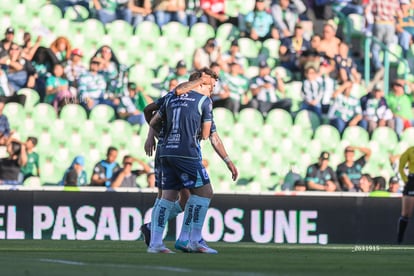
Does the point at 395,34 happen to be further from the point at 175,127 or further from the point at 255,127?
the point at 175,127

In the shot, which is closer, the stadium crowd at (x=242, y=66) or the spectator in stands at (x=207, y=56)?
the stadium crowd at (x=242, y=66)

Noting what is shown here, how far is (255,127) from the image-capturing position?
20.0 meters

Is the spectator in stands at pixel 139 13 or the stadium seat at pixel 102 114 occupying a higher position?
the spectator in stands at pixel 139 13

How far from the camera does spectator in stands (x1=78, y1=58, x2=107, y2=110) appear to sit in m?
19.4

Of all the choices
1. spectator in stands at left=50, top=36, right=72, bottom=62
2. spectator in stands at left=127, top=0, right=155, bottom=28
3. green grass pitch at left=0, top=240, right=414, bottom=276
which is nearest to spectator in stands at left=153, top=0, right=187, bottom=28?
spectator in stands at left=127, top=0, right=155, bottom=28

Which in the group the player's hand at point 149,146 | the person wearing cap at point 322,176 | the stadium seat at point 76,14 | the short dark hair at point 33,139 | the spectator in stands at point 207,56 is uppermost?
the stadium seat at point 76,14

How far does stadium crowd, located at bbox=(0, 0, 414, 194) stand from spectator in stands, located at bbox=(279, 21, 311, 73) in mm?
18

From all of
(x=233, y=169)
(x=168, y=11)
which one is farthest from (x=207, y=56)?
(x=233, y=169)

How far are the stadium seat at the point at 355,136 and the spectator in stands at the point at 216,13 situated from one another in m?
2.93

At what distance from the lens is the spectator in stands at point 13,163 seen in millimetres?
18109

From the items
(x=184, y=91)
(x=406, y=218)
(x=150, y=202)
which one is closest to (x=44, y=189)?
(x=150, y=202)

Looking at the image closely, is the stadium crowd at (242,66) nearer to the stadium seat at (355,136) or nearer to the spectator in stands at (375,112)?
the spectator in stands at (375,112)

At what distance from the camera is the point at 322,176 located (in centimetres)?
1919

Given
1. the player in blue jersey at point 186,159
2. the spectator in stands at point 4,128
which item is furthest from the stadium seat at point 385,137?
the player in blue jersey at point 186,159
